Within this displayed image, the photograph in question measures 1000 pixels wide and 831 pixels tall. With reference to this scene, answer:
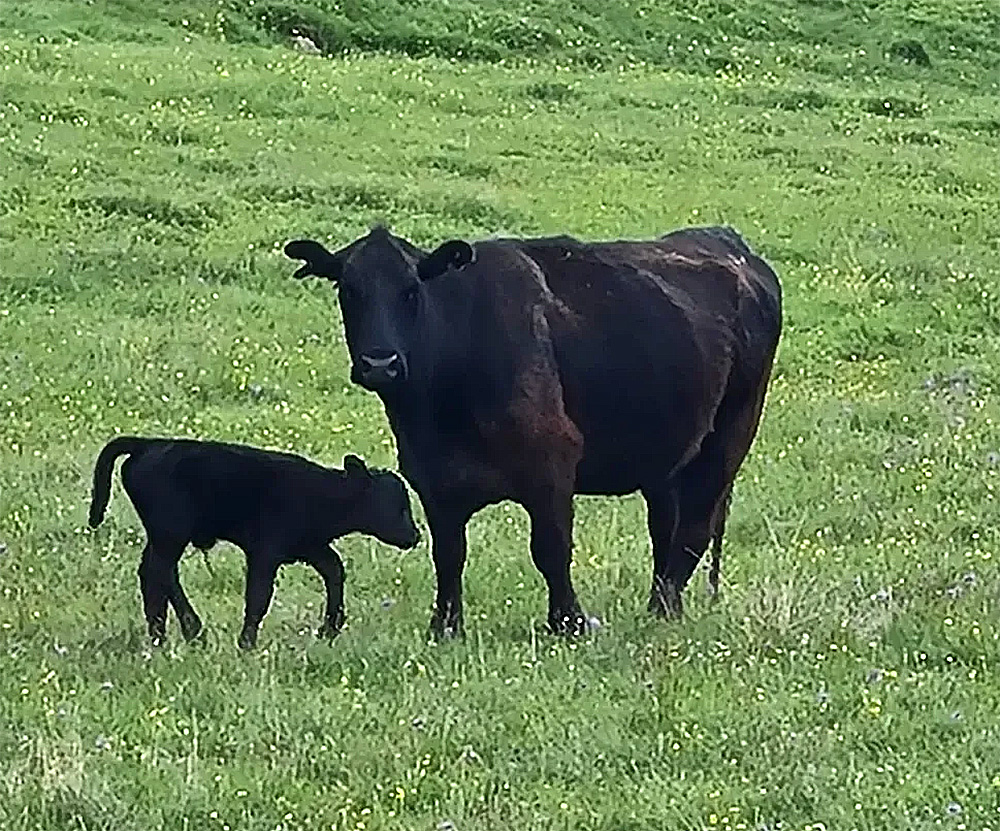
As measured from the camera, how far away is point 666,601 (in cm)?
1040

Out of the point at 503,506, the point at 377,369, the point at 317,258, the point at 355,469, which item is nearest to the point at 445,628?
the point at 355,469

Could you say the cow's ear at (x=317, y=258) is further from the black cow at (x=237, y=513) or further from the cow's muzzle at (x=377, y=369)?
the black cow at (x=237, y=513)

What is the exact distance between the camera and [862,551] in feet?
38.8

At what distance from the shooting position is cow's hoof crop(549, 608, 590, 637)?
988 centimetres

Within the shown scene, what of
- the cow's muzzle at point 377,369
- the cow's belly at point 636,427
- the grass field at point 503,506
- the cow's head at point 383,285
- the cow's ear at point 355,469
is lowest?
the grass field at point 503,506

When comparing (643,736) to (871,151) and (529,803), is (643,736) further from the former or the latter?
(871,151)

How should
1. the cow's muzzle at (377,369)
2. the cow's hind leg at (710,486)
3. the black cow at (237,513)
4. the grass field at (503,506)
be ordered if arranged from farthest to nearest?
the cow's hind leg at (710,486) → the black cow at (237,513) → the cow's muzzle at (377,369) → the grass field at (503,506)

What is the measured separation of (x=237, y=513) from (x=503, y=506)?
4.01 metres

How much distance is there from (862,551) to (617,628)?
240cm

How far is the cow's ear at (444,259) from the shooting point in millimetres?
9609

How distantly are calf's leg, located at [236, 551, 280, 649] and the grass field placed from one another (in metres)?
0.13

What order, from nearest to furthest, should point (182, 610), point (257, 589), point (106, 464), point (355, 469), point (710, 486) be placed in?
point (257, 589) < point (182, 610) < point (106, 464) < point (355, 469) < point (710, 486)

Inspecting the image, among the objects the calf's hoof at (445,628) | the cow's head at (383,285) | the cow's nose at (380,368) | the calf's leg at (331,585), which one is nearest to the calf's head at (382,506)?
the calf's leg at (331,585)

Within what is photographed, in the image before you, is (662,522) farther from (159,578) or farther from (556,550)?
(159,578)
